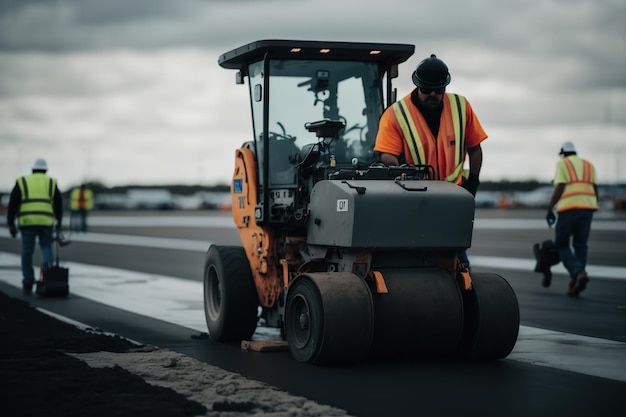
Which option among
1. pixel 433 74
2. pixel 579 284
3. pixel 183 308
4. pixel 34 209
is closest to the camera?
pixel 433 74

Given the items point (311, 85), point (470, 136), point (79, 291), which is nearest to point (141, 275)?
point (79, 291)

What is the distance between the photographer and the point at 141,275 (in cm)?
1766

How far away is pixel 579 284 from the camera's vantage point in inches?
529

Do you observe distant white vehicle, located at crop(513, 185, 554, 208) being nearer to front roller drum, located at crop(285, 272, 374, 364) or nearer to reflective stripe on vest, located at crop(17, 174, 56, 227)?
reflective stripe on vest, located at crop(17, 174, 56, 227)

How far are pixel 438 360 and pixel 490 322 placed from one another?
21.0 inches

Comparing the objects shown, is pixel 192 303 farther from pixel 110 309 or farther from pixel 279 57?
pixel 279 57

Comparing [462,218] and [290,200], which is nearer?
[462,218]

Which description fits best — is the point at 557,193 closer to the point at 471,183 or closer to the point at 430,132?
the point at 471,183

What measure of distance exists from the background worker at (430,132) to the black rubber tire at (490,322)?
45 cm

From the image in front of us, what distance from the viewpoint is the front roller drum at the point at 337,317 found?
24.9ft

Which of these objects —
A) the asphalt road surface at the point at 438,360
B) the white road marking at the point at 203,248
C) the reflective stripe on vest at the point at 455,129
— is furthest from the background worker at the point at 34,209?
the white road marking at the point at 203,248

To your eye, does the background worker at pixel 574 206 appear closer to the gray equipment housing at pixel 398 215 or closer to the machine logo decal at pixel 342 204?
the gray equipment housing at pixel 398 215

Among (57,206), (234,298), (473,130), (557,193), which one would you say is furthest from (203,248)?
(473,130)

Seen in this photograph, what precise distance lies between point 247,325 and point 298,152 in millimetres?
1642
